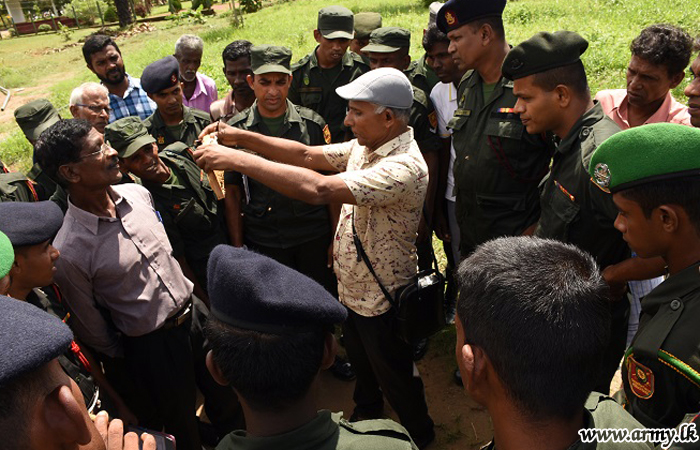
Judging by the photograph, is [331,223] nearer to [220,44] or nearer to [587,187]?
[587,187]

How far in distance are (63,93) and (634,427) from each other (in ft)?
53.6

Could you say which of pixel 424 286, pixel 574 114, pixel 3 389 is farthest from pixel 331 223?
pixel 3 389

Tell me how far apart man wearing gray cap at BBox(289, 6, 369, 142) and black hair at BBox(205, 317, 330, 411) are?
146 inches

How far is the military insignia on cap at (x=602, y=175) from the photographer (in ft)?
7.16

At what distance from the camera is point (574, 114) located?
9.11 feet

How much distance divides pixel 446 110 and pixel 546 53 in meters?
1.55

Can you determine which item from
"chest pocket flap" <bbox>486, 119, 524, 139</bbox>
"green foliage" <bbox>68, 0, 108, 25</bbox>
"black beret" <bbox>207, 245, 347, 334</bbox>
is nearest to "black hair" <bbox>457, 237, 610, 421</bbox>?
"black beret" <bbox>207, 245, 347, 334</bbox>

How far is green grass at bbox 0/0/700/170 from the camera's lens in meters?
9.66

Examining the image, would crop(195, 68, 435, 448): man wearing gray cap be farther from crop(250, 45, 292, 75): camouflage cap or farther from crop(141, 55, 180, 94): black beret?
crop(141, 55, 180, 94): black beret

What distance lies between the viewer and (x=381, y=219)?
9.77 feet

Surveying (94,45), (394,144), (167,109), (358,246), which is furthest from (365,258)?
(94,45)

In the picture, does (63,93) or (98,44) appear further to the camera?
(63,93)

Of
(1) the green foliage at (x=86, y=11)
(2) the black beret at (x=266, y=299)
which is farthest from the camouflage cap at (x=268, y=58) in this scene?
(1) the green foliage at (x=86, y=11)

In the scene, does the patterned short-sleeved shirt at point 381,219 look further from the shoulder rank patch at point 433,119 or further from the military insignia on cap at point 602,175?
the shoulder rank patch at point 433,119
